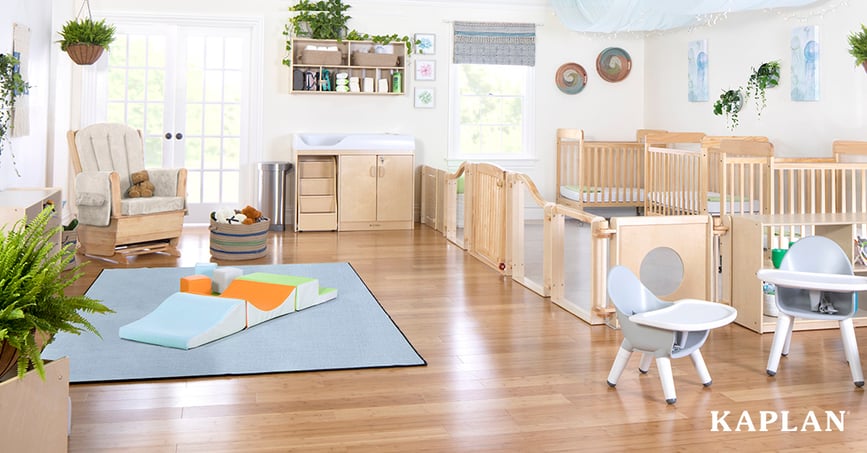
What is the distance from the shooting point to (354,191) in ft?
24.9

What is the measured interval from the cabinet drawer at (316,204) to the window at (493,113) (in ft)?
4.92

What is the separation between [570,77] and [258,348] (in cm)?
583

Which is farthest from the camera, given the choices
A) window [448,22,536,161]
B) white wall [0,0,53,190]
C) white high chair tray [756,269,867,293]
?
window [448,22,536,161]

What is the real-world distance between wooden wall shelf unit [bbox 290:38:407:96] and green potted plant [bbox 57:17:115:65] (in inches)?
75.8

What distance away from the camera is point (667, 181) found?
278 inches

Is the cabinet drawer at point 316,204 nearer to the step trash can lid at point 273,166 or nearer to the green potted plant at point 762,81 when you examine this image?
the step trash can lid at point 273,166

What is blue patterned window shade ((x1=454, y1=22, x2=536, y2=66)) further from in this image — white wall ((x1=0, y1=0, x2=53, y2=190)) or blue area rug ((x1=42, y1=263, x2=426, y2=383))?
blue area rug ((x1=42, y1=263, x2=426, y2=383))

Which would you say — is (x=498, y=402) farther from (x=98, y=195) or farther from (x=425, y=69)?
(x=425, y=69)

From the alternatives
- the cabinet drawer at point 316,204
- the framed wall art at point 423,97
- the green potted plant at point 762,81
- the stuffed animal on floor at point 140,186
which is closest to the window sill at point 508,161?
the framed wall art at point 423,97

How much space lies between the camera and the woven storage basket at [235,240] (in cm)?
586

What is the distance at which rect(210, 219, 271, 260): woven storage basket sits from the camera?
586cm

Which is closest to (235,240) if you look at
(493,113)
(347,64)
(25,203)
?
(25,203)

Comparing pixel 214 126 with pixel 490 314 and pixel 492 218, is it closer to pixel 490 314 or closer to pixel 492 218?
pixel 492 218

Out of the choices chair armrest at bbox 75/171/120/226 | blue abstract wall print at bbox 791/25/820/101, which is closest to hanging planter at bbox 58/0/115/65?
chair armrest at bbox 75/171/120/226
